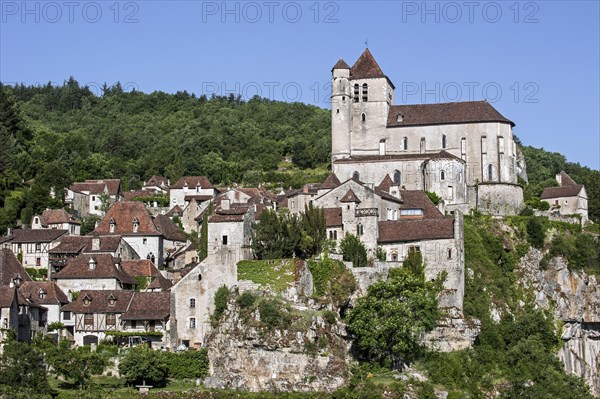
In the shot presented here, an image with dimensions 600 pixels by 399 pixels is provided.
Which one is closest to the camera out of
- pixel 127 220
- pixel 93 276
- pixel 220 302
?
pixel 220 302

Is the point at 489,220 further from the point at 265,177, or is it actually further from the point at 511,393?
the point at 265,177

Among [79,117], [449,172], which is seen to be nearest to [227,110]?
[79,117]

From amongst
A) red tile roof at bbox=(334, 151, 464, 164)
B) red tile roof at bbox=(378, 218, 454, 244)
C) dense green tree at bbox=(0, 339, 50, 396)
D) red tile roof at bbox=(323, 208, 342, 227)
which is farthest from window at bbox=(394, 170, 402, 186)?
dense green tree at bbox=(0, 339, 50, 396)

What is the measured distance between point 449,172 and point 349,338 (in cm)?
2498

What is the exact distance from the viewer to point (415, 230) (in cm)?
7156

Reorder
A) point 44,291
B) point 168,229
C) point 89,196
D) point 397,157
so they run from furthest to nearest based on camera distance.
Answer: point 89,196
point 397,157
point 168,229
point 44,291

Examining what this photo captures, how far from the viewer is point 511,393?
65.3 meters

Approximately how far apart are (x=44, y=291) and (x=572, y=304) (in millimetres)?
41020

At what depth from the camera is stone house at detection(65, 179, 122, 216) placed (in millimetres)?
95125

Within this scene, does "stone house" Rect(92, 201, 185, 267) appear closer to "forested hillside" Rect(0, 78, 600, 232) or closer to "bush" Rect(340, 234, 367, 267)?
"forested hillside" Rect(0, 78, 600, 232)

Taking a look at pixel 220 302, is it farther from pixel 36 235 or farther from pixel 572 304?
pixel 572 304

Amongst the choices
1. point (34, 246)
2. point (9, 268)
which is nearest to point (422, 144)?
point (34, 246)

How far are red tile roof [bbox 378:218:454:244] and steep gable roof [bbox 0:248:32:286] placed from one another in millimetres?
25509

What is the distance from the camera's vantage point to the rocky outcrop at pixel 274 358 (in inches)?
2491
